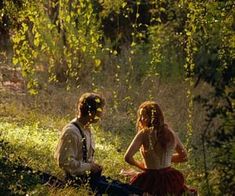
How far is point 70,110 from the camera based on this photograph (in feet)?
44.4

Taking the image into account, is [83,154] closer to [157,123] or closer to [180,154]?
[157,123]

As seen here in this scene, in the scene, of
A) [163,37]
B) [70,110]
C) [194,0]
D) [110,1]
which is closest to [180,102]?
[163,37]

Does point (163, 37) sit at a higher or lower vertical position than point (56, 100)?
higher

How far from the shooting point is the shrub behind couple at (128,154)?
20.9 ft

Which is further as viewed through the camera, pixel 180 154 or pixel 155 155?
pixel 180 154

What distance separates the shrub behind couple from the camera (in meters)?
6.37

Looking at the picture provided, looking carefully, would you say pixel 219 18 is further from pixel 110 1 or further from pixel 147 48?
pixel 147 48

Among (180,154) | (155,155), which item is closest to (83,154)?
(155,155)

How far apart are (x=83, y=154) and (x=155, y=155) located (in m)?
0.72

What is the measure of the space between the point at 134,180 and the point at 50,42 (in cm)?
752

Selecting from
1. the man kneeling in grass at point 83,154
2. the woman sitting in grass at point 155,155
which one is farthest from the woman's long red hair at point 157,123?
the man kneeling in grass at point 83,154

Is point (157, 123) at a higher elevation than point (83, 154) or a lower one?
higher

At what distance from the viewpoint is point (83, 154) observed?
651cm

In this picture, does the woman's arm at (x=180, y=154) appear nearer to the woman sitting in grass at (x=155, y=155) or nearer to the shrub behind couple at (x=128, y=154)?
the shrub behind couple at (x=128, y=154)
